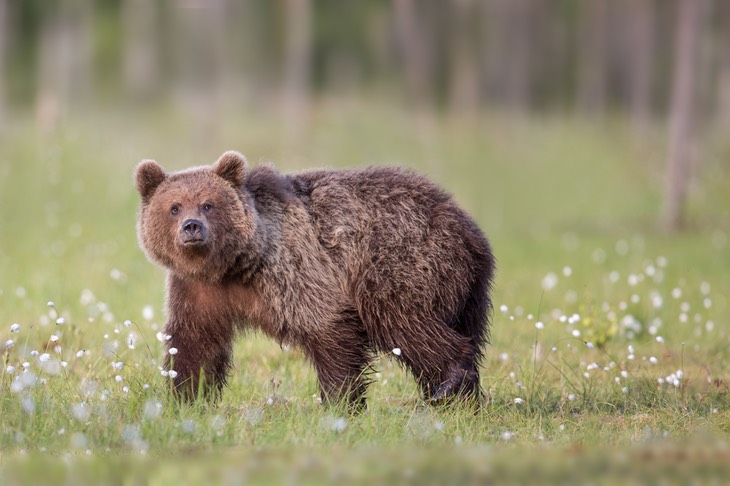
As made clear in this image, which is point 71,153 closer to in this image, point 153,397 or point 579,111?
point 153,397

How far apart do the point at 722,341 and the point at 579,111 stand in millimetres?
41287

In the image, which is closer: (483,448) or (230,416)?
(483,448)

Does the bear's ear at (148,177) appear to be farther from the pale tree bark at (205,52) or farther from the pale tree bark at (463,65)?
the pale tree bark at (463,65)

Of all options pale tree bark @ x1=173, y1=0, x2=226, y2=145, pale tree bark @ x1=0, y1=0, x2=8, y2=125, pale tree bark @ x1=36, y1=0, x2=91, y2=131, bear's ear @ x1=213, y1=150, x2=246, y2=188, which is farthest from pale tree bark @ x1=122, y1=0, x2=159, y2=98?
bear's ear @ x1=213, y1=150, x2=246, y2=188

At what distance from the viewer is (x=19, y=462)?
15.3ft

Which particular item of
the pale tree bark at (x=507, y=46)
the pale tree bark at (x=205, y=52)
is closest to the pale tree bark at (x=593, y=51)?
the pale tree bark at (x=507, y=46)

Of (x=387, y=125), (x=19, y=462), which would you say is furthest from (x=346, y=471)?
(x=387, y=125)

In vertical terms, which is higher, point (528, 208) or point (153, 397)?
point (153, 397)

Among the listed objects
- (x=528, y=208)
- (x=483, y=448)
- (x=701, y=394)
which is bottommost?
(x=528, y=208)

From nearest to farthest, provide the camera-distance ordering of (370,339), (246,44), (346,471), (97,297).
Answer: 1. (346,471)
2. (370,339)
3. (97,297)
4. (246,44)

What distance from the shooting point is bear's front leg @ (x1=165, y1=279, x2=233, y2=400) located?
665 cm

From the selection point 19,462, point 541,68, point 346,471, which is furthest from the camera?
point 541,68

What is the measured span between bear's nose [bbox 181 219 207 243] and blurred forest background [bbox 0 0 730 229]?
23.6m

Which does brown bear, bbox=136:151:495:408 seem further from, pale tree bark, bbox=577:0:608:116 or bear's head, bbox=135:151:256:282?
pale tree bark, bbox=577:0:608:116
